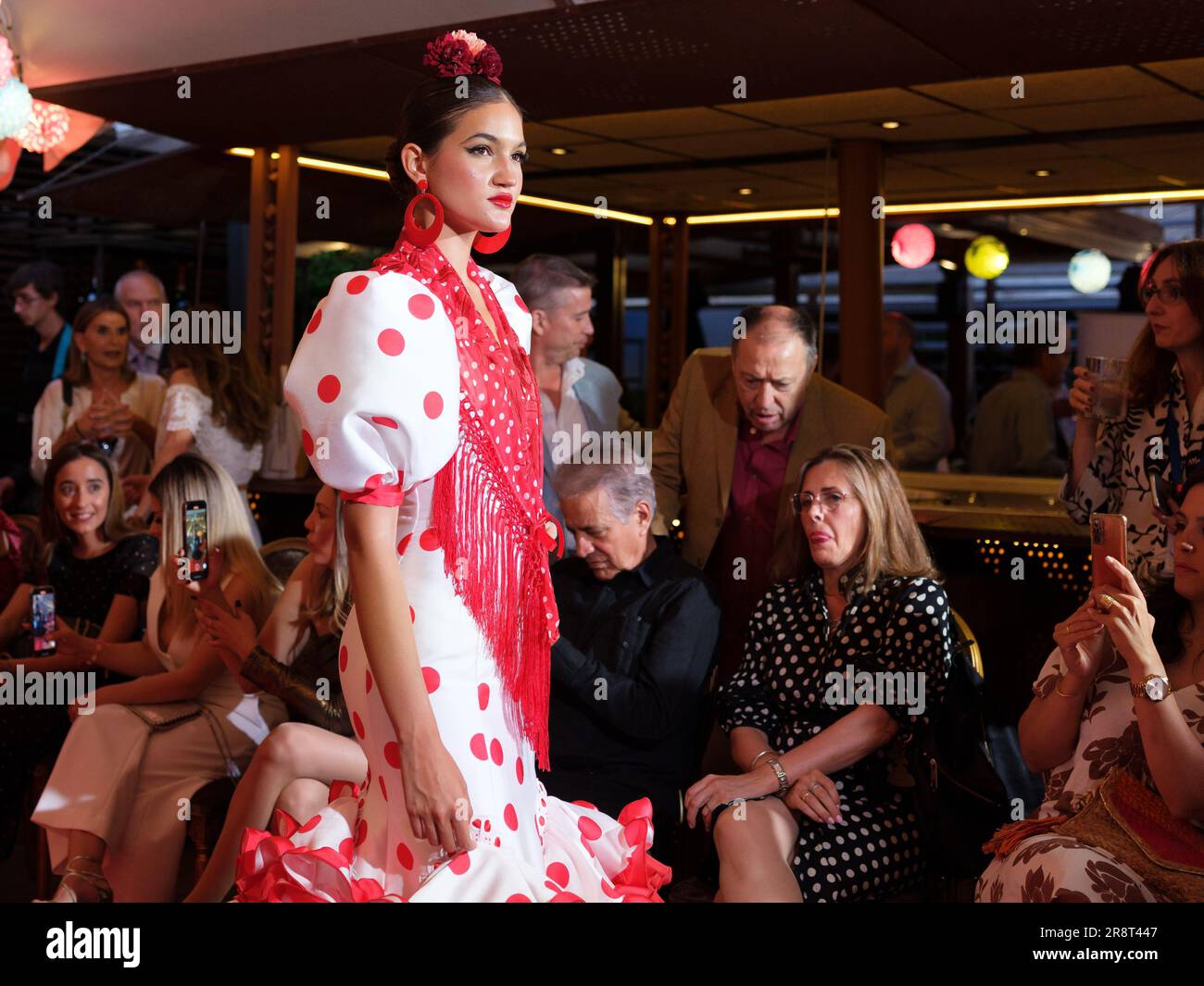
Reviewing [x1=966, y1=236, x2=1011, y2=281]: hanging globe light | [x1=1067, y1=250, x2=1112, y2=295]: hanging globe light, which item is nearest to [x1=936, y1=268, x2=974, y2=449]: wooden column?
[x1=1067, y1=250, x2=1112, y2=295]: hanging globe light

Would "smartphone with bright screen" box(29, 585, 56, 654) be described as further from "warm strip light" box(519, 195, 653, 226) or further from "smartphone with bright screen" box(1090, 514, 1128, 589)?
"warm strip light" box(519, 195, 653, 226)

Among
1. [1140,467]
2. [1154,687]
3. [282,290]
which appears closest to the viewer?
[1154,687]

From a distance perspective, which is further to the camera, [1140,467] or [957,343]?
[957,343]

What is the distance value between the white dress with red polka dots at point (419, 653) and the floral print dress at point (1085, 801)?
1029 mm

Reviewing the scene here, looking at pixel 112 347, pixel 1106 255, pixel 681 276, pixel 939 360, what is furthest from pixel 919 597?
pixel 939 360

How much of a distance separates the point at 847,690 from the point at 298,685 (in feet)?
4.07

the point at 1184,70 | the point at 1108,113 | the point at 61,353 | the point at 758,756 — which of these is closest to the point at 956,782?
the point at 758,756

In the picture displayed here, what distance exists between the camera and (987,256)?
27.4 feet

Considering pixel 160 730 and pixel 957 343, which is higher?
pixel 957 343

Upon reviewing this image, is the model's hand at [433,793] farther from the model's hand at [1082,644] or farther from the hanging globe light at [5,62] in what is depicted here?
the hanging globe light at [5,62]

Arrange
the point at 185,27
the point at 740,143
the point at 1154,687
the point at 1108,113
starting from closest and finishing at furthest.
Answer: the point at 1154,687 < the point at 185,27 < the point at 1108,113 < the point at 740,143

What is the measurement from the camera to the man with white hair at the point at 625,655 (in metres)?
2.85

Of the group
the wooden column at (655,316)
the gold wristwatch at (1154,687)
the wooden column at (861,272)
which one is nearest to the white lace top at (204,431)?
the wooden column at (861,272)

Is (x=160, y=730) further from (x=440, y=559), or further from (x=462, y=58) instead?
(x=462, y=58)
